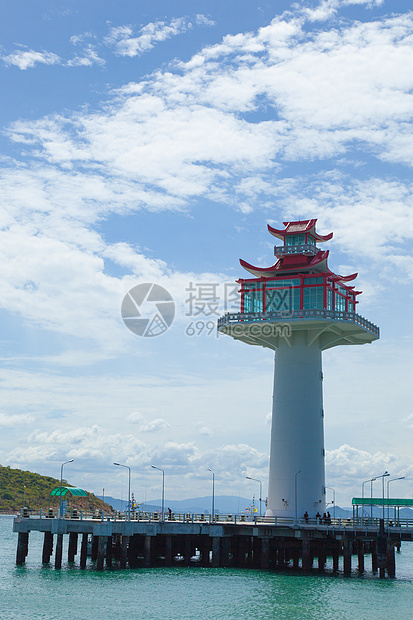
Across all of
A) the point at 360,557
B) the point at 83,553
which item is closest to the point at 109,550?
the point at 83,553

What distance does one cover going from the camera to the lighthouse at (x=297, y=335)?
69.9 meters

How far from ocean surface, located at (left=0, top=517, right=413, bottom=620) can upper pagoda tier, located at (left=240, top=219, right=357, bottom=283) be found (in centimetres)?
2699

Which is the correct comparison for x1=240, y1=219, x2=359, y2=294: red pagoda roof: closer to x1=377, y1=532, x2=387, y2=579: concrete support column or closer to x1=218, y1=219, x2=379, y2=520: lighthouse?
x1=218, y1=219, x2=379, y2=520: lighthouse

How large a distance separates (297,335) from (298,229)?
35.1ft

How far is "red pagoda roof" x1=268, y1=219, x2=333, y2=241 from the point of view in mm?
76106

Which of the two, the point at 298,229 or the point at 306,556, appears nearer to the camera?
the point at 306,556

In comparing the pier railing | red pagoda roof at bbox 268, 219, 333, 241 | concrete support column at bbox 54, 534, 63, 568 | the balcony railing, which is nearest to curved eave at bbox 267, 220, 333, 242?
red pagoda roof at bbox 268, 219, 333, 241

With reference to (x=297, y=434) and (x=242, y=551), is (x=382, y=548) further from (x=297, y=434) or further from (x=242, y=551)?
(x=297, y=434)

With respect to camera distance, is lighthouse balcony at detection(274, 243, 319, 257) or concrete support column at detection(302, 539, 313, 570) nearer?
concrete support column at detection(302, 539, 313, 570)

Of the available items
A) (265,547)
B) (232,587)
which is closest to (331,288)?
(265,547)

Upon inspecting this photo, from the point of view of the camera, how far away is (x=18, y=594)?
52.3 meters

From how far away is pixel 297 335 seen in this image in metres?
72.9

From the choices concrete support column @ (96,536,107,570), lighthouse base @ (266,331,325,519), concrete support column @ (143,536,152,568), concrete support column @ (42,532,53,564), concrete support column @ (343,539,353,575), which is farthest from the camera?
lighthouse base @ (266,331,325,519)

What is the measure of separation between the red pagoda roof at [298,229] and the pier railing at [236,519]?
87.4ft
